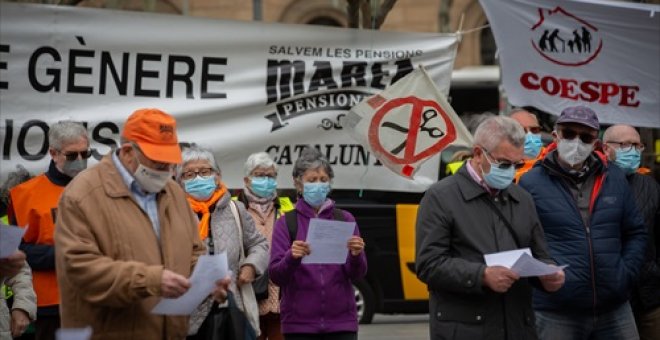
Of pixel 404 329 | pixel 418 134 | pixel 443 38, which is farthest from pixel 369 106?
pixel 404 329

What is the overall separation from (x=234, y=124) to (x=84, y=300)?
4224mm

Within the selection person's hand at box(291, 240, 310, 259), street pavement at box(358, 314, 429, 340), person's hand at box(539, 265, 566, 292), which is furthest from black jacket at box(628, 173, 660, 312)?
street pavement at box(358, 314, 429, 340)

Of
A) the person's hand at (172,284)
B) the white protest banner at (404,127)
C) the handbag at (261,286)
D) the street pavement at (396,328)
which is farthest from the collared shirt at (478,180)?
the street pavement at (396,328)

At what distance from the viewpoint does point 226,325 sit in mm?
7230

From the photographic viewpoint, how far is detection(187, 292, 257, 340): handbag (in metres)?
7.20

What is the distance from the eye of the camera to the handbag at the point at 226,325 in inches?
283

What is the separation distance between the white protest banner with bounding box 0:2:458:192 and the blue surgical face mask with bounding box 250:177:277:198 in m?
1.15

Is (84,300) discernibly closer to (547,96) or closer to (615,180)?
(615,180)

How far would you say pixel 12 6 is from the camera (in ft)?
30.4

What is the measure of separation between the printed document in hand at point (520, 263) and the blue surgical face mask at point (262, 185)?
8.10ft

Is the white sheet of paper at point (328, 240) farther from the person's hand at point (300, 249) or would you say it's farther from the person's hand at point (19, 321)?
the person's hand at point (19, 321)

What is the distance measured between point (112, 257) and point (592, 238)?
2923 millimetres

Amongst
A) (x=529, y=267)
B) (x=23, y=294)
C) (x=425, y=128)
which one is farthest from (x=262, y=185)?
(x=529, y=267)

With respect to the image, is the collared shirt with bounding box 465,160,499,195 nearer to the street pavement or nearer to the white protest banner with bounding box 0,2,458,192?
the white protest banner with bounding box 0,2,458,192
